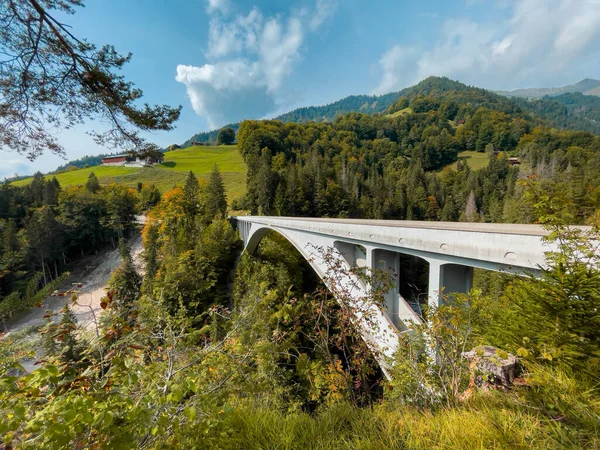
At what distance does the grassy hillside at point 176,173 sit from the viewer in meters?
61.4

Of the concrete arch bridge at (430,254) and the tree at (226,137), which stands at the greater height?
the tree at (226,137)

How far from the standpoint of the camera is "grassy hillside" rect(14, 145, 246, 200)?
61.4 metres

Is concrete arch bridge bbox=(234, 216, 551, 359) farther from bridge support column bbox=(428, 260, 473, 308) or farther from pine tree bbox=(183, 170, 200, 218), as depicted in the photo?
pine tree bbox=(183, 170, 200, 218)

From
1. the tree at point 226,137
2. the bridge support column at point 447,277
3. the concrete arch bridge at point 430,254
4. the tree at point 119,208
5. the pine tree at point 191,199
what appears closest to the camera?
the concrete arch bridge at point 430,254

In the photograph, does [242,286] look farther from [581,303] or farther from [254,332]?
[581,303]

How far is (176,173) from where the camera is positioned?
68.6m

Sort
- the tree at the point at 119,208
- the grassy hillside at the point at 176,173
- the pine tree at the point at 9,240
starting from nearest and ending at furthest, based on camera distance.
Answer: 1. the pine tree at the point at 9,240
2. the tree at the point at 119,208
3. the grassy hillside at the point at 176,173

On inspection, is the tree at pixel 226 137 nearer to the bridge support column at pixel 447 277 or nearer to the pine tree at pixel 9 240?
the pine tree at pixel 9 240

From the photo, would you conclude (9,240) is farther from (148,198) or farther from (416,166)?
(416,166)

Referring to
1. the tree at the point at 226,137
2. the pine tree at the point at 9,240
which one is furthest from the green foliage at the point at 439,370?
the tree at the point at 226,137

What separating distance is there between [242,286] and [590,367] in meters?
22.5

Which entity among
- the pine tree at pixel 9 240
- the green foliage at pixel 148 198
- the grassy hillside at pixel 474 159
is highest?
the grassy hillside at pixel 474 159

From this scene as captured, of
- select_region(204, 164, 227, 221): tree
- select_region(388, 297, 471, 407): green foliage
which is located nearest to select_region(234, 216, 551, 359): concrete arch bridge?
select_region(388, 297, 471, 407): green foliage

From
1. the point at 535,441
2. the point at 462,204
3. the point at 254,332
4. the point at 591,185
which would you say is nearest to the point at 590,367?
the point at 535,441
